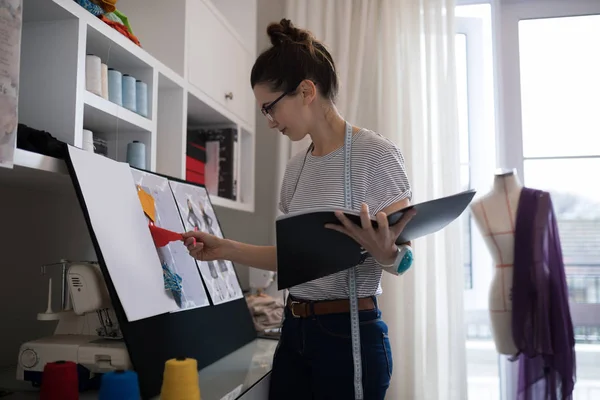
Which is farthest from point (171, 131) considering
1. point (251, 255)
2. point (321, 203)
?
point (321, 203)

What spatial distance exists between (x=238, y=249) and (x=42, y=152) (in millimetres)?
525

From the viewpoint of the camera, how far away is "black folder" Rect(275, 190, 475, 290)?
103cm

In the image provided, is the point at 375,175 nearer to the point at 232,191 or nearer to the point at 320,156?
the point at 320,156

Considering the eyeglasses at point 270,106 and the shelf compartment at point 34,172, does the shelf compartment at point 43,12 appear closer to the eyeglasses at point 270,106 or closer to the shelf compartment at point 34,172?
the shelf compartment at point 34,172

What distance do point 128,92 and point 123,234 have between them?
1.52 feet

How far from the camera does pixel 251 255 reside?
1410 millimetres

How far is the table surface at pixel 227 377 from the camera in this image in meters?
1.21

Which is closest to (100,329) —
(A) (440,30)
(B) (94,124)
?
(B) (94,124)

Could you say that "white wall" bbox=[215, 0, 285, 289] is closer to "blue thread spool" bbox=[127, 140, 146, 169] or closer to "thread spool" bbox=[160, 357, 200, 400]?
"blue thread spool" bbox=[127, 140, 146, 169]

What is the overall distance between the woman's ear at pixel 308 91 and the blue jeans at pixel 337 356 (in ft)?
1.69

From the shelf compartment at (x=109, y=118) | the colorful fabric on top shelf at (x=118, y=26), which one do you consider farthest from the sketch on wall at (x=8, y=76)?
the colorful fabric on top shelf at (x=118, y=26)

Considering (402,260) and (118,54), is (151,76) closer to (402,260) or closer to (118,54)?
(118,54)

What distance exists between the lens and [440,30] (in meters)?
2.61

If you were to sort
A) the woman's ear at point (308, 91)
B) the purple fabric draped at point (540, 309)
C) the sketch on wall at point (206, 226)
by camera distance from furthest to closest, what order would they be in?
the purple fabric draped at point (540, 309) < the sketch on wall at point (206, 226) < the woman's ear at point (308, 91)
